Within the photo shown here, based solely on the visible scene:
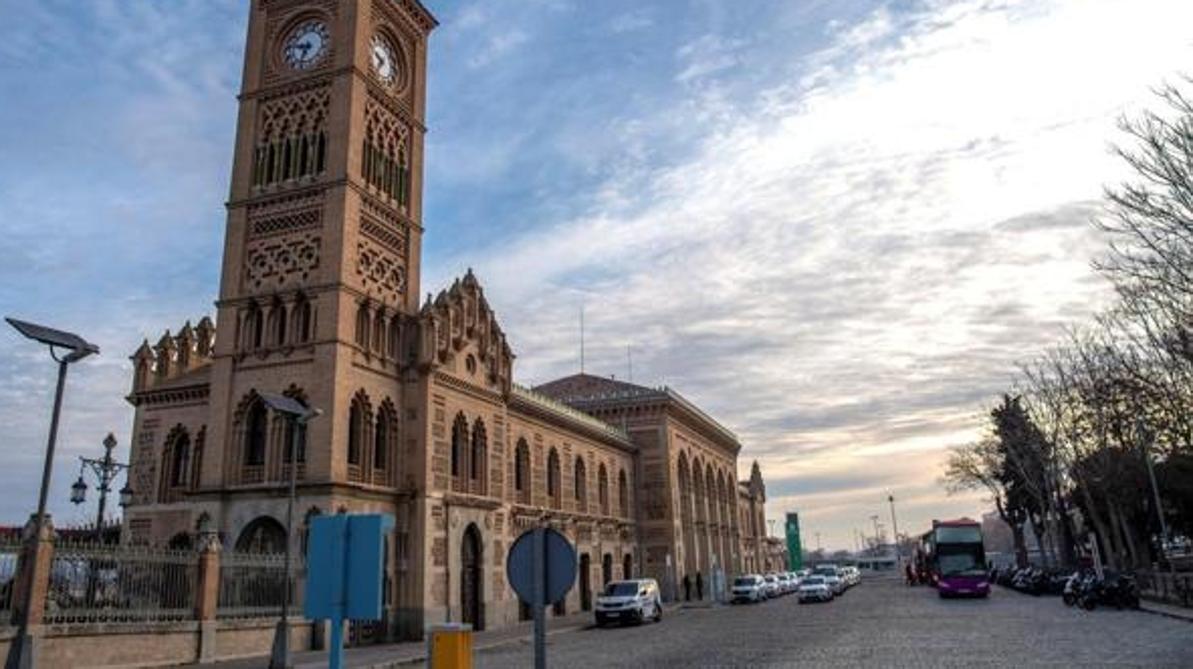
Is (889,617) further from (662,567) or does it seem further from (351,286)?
(662,567)

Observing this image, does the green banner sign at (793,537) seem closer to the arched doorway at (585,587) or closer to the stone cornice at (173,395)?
the arched doorway at (585,587)

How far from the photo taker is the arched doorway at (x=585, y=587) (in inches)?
1870

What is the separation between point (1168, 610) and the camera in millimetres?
29609

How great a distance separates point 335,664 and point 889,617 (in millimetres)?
29208

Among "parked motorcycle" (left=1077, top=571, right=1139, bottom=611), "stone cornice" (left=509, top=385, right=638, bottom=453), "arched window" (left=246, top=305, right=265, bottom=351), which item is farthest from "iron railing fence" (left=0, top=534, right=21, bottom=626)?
"parked motorcycle" (left=1077, top=571, right=1139, bottom=611)

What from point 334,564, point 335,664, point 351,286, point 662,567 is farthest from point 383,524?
point 662,567

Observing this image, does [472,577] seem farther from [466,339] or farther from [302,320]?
[302,320]

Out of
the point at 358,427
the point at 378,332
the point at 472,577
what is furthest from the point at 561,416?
the point at 358,427

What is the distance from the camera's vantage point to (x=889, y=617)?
32312 mm

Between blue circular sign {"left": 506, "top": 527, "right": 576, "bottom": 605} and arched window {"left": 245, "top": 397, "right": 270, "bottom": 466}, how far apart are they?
23.2 metres

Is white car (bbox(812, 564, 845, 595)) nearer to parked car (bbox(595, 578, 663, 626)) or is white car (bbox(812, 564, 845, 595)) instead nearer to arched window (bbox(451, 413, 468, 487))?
parked car (bbox(595, 578, 663, 626))

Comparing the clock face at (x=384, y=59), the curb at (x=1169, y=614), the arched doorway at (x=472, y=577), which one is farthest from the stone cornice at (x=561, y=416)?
the curb at (x=1169, y=614)

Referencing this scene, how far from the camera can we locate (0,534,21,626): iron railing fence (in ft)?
59.2

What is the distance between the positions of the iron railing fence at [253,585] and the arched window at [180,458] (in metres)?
7.48
